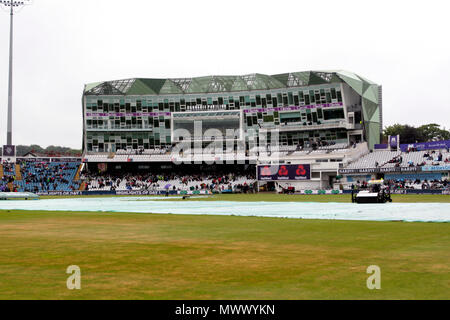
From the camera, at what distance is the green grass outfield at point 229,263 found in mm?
8250

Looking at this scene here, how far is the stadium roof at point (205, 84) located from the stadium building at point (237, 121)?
0.72 ft

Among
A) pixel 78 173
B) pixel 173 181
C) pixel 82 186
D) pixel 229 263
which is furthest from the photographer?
pixel 78 173

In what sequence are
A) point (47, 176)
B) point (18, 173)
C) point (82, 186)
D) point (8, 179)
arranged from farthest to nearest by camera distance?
point (47, 176) < point (18, 173) < point (82, 186) < point (8, 179)

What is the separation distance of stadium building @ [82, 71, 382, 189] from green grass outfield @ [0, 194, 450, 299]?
72769 millimetres

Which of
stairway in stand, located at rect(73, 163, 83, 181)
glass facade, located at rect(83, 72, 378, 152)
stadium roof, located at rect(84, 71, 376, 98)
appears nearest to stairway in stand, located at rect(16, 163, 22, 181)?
stairway in stand, located at rect(73, 163, 83, 181)

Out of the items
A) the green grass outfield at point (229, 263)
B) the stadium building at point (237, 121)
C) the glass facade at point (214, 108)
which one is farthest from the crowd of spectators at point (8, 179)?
the green grass outfield at point (229, 263)

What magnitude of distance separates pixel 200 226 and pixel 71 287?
44.6 ft

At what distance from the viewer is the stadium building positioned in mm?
99500

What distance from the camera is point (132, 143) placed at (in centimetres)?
11431

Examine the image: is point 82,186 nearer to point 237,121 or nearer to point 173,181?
point 173,181

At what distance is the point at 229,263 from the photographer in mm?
11391

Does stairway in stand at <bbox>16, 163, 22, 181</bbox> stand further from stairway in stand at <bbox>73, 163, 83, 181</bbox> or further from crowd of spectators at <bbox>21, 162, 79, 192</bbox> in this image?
stairway in stand at <bbox>73, 163, 83, 181</bbox>

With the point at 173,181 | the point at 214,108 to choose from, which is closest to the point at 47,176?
the point at 173,181

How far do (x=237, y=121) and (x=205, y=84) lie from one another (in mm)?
11772
